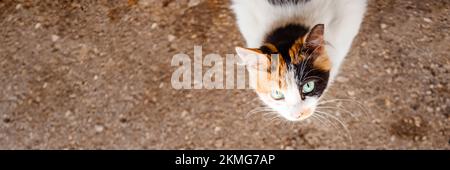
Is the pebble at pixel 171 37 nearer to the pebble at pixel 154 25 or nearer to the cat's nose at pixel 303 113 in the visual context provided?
the pebble at pixel 154 25

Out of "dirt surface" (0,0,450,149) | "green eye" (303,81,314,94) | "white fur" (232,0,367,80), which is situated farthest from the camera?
"dirt surface" (0,0,450,149)

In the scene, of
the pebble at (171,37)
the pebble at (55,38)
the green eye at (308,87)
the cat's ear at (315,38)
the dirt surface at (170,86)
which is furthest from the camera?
the pebble at (55,38)

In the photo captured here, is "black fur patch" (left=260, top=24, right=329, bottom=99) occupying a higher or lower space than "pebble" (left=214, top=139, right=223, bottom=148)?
higher

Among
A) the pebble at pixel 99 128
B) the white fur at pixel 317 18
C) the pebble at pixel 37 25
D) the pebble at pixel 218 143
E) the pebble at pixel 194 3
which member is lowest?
the pebble at pixel 218 143

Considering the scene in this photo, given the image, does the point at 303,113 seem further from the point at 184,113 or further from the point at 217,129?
the point at 184,113

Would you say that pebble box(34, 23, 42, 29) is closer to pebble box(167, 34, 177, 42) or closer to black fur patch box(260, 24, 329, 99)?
pebble box(167, 34, 177, 42)

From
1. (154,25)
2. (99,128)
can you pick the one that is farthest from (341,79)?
(99,128)

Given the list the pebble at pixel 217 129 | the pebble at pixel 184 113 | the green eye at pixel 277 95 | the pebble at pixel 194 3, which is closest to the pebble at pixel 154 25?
the pebble at pixel 194 3

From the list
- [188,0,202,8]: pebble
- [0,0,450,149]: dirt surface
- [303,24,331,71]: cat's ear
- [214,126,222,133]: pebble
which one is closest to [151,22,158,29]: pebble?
[0,0,450,149]: dirt surface

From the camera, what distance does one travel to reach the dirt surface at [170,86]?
6.27 feet

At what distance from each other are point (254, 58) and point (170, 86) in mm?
667

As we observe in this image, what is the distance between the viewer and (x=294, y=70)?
59.1 inches

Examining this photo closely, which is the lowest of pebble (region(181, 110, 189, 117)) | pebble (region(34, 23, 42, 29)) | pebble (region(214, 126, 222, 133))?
pebble (region(214, 126, 222, 133))

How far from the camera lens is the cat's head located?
4.89ft
